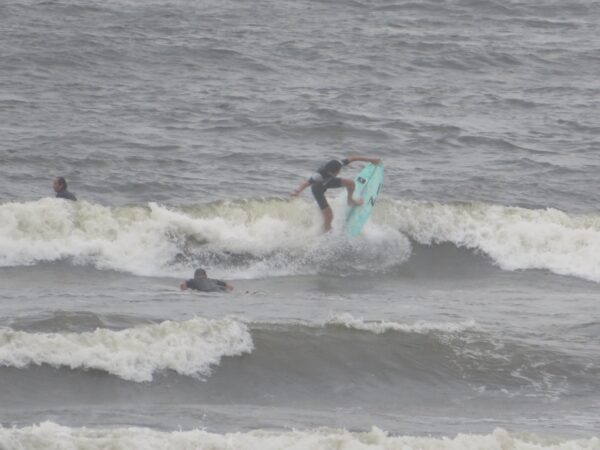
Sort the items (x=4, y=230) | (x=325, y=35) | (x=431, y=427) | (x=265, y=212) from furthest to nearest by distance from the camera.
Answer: (x=325, y=35)
(x=265, y=212)
(x=4, y=230)
(x=431, y=427)

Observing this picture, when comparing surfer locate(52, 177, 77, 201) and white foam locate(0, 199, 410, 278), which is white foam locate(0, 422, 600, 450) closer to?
white foam locate(0, 199, 410, 278)

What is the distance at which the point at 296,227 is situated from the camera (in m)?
20.7

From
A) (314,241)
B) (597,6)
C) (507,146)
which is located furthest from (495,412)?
(597,6)

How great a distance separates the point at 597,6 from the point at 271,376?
98.9 ft

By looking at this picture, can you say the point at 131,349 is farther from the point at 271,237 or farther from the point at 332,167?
the point at 271,237

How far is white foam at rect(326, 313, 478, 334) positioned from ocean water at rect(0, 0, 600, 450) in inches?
1.5

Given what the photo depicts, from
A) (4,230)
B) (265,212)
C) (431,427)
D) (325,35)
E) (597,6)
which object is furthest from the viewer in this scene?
(597,6)

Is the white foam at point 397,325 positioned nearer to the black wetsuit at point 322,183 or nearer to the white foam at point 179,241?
the white foam at point 179,241

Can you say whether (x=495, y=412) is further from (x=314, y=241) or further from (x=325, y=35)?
(x=325, y=35)

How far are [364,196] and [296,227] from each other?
Answer: 1.22 metres

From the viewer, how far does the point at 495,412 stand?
12398mm

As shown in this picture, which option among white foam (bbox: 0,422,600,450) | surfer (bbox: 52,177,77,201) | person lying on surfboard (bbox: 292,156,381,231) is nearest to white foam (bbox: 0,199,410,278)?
surfer (bbox: 52,177,77,201)

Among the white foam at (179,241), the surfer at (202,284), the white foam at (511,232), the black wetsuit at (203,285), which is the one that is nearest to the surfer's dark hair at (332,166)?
the white foam at (179,241)

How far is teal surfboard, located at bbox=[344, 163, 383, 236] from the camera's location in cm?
2016
